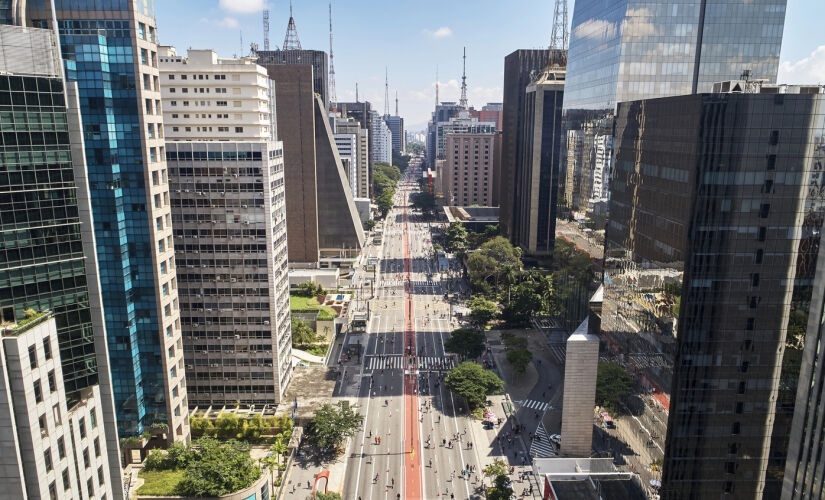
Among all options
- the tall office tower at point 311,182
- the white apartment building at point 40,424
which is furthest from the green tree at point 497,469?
the tall office tower at point 311,182

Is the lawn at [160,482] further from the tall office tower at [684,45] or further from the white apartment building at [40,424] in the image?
the tall office tower at [684,45]

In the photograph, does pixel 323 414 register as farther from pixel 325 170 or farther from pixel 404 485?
pixel 325 170

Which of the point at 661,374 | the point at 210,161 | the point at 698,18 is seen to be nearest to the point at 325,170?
the point at 210,161

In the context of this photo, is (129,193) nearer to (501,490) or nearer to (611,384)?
(501,490)

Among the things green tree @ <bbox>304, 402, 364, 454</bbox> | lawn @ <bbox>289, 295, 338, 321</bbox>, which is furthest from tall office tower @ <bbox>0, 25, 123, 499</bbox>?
lawn @ <bbox>289, 295, 338, 321</bbox>

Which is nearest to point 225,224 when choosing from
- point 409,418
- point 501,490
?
point 409,418

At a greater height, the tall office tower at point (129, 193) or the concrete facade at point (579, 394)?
the tall office tower at point (129, 193)
